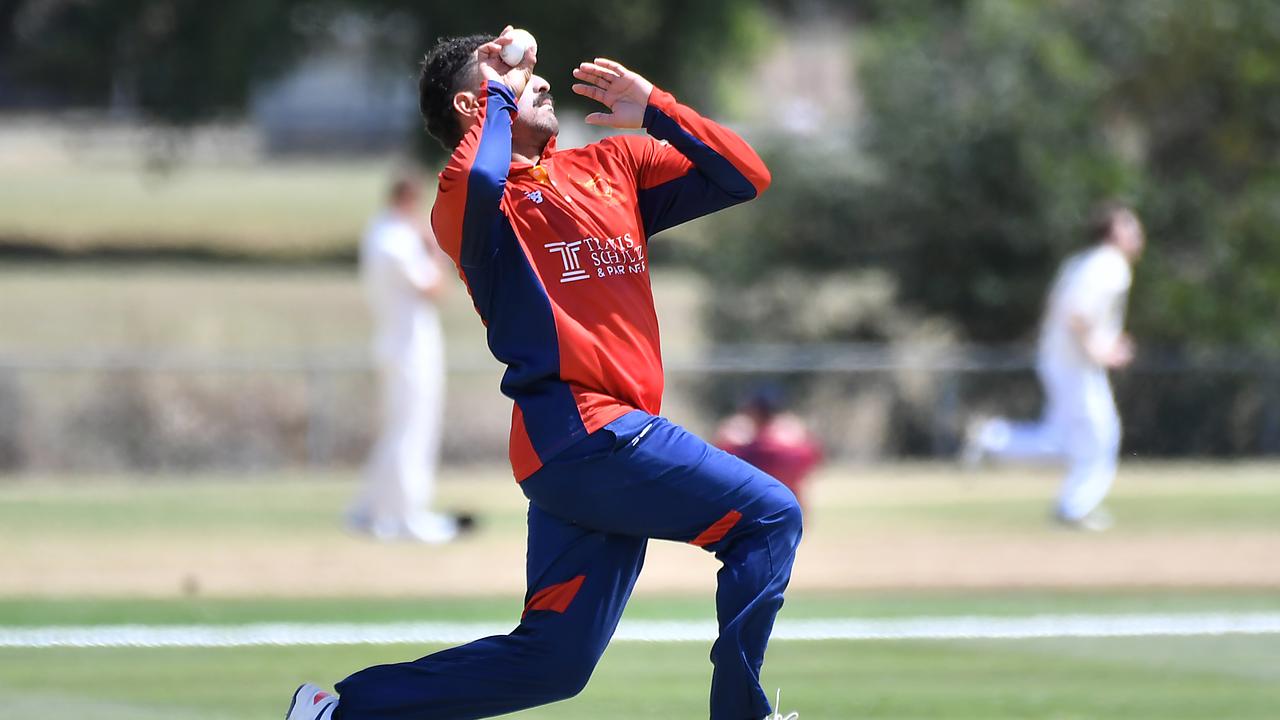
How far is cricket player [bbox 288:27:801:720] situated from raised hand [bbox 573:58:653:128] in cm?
21

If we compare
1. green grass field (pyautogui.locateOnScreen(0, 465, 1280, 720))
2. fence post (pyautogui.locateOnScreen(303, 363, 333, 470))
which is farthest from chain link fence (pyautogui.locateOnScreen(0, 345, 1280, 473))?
green grass field (pyautogui.locateOnScreen(0, 465, 1280, 720))

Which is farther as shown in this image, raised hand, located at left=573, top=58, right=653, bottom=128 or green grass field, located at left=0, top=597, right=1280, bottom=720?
green grass field, located at left=0, top=597, right=1280, bottom=720

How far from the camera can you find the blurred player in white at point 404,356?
12.5 m

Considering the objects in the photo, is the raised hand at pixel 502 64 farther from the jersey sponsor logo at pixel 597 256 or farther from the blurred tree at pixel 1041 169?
the blurred tree at pixel 1041 169

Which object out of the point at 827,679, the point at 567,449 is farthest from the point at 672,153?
the point at 827,679

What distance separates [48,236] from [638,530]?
4194 cm

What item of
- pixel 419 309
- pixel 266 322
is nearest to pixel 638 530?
pixel 419 309

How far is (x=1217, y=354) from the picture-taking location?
1942 centimetres

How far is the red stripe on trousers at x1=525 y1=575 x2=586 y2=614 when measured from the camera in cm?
517

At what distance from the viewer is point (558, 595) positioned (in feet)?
17.0

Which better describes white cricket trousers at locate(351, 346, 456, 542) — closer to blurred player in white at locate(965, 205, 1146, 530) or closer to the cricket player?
blurred player in white at locate(965, 205, 1146, 530)

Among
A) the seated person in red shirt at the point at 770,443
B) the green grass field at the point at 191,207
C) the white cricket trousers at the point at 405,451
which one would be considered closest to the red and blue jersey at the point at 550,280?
the seated person in red shirt at the point at 770,443

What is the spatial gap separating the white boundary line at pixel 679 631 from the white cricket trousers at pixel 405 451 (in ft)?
9.36

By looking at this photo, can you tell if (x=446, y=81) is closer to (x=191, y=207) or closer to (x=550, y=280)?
(x=550, y=280)
